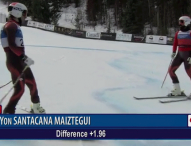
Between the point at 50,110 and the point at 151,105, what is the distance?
7.23ft

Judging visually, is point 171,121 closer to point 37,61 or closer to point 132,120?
point 132,120

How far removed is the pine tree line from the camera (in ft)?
128

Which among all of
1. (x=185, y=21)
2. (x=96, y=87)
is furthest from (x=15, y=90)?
(x=185, y=21)

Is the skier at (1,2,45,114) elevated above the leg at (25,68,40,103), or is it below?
above

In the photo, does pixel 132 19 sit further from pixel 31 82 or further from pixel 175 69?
pixel 31 82

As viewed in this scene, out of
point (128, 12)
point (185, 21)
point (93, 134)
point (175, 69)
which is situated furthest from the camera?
point (128, 12)

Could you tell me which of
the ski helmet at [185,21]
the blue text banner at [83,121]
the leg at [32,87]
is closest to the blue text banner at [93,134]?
the blue text banner at [83,121]

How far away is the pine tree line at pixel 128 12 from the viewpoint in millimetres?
38969

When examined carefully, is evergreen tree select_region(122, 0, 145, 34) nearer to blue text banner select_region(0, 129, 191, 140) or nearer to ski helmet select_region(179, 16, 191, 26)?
ski helmet select_region(179, 16, 191, 26)

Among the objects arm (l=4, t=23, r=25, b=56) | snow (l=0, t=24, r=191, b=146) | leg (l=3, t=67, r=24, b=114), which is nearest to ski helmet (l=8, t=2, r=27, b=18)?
arm (l=4, t=23, r=25, b=56)

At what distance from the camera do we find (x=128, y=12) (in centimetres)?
3897

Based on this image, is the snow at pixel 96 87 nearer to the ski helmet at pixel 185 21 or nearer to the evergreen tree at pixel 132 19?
the ski helmet at pixel 185 21

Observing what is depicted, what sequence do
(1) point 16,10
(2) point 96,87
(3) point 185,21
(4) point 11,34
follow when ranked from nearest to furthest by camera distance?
(4) point 11,34
(1) point 16,10
(3) point 185,21
(2) point 96,87

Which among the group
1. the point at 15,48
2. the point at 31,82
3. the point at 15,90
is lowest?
the point at 15,90
